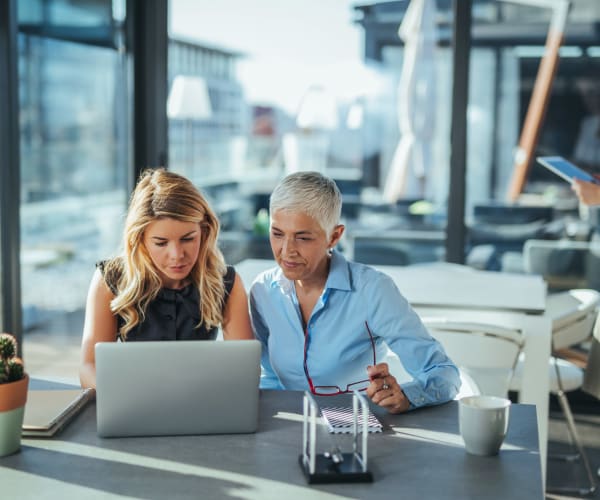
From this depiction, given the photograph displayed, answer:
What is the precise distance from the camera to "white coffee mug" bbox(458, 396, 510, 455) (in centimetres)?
170

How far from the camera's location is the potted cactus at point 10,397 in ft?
5.52

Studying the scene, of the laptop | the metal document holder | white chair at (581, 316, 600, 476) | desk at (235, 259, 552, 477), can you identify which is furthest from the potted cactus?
white chair at (581, 316, 600, 476)

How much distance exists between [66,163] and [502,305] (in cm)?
230

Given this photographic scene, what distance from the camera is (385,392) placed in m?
1.98

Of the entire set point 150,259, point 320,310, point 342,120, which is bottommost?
point 320,310

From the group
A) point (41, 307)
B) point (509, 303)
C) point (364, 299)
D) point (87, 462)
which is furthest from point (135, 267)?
point (41, 307)

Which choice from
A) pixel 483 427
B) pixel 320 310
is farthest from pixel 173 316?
pixel 483 427

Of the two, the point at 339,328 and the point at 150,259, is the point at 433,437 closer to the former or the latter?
the point at 339,328

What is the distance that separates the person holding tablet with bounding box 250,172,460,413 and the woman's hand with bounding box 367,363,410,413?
29 centimetres

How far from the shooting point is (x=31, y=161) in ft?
13.4

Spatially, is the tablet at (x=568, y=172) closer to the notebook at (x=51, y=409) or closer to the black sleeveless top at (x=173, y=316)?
the black sleeveless top at (x=173, y=316)

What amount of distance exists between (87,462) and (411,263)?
3.62 m

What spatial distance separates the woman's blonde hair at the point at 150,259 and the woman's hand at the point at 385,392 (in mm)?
619

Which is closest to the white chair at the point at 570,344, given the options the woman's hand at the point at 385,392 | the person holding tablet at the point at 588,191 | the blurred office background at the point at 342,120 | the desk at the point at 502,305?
the desk at the point at 502,305
